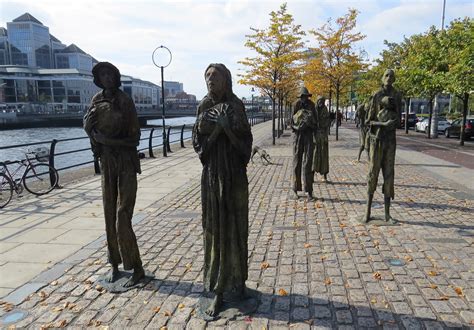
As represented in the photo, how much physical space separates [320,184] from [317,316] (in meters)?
6.98

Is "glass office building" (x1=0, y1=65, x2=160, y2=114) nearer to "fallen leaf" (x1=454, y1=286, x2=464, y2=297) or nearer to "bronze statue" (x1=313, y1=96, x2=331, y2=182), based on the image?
"bronze statue" (x1=313, y1=96, x2=331, y2=182)

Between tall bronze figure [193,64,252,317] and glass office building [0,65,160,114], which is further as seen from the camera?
glass office building [0,65,160,114]

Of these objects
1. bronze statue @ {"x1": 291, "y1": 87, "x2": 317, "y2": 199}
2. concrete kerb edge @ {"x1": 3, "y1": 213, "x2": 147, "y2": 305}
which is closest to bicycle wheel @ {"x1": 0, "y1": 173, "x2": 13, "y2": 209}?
concrete kerb edge @ {"x1": 3, "y1": 213, "x2": 147, "y2": 305}

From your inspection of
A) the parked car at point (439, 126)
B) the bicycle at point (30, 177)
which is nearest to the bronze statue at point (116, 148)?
the bicycle at point (30, 177)

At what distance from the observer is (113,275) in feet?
14.9

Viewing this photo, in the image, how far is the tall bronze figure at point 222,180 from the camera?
3449mm

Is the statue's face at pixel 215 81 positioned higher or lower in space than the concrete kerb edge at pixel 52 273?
higher

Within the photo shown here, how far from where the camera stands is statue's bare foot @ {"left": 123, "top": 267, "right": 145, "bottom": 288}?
441 cm

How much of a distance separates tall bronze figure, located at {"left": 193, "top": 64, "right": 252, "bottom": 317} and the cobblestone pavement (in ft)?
1.58

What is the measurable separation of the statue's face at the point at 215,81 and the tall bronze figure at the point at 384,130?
3892mm

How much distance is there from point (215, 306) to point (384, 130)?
4.41 meters

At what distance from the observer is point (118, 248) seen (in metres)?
4.54

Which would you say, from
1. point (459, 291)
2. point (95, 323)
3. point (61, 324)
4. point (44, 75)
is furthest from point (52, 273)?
point (44, 75)

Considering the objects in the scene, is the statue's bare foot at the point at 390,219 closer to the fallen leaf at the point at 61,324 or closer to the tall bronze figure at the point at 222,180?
the tall bronze figure at the point at 222,180
